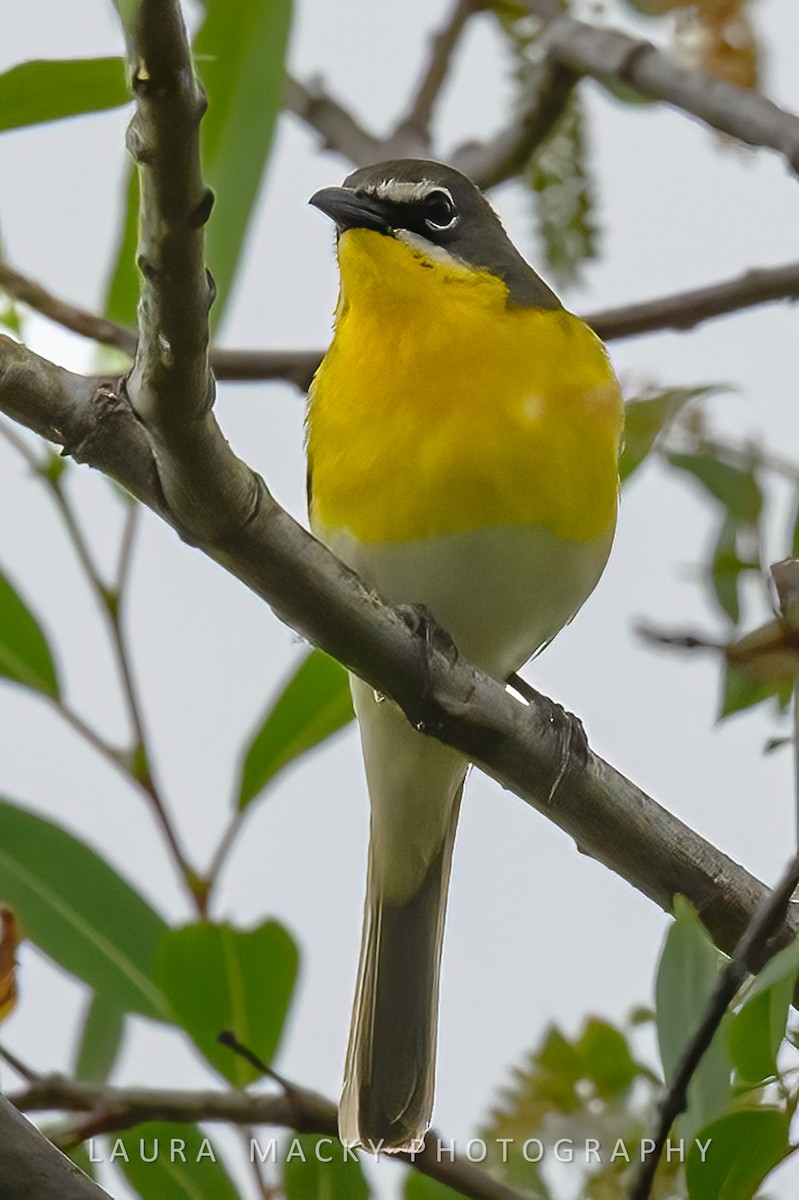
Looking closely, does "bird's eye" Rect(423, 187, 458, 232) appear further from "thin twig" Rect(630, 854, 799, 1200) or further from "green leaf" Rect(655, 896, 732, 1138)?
"thin twig" Rect(630, 854, 799, 1200)

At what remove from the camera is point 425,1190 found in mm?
2459

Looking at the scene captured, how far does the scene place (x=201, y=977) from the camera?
2.55 metres

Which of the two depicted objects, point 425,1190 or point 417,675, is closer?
point 417,675

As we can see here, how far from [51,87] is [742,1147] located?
174 cm

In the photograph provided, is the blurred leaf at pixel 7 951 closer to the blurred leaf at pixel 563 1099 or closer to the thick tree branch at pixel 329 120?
the blurred leaf at pixel 563 1099

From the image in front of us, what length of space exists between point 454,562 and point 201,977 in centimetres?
104

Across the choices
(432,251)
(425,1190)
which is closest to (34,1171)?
(425,1190)

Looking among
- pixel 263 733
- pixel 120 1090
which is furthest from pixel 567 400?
pixel 120 1090

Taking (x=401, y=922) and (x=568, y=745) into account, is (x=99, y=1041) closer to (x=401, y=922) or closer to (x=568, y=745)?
(x=401, y=922)

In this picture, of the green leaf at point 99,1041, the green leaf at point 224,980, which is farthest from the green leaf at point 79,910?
the green leaf at point 224,980

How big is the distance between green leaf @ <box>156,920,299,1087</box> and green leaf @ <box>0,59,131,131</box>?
1283mm

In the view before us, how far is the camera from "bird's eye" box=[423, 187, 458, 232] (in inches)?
143

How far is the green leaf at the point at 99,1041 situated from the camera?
2879mm

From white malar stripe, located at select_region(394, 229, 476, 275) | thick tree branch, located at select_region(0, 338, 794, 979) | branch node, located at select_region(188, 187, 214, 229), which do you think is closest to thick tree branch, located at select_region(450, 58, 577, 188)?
white malar stripe, located at select_region(394, 229, 476, 275)
